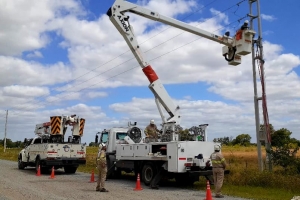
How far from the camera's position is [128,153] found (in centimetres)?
1595

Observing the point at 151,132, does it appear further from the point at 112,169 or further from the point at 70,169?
the point at 70,169

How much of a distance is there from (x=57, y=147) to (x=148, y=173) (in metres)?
7.53

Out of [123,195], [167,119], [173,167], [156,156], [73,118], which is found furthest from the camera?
[73,118]

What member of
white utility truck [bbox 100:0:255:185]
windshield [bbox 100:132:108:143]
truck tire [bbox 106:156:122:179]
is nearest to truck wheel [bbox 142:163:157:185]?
white utility truck [bbox 100:0:255:185]

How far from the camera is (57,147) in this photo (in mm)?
20375

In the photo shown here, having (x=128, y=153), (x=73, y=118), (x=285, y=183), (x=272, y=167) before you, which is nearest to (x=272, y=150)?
(x=272, y=167)

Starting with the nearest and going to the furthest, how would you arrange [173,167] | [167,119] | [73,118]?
[173,167] → [167,119] → [73,118]

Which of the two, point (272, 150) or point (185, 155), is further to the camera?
point (272, 150)

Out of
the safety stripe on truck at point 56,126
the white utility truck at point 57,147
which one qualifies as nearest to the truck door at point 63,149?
the white utility truck at point 57,147

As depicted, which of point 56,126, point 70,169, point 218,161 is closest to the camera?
point 218,161

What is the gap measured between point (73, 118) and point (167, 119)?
8115mm

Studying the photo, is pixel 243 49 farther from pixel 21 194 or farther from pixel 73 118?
pixel 73 118

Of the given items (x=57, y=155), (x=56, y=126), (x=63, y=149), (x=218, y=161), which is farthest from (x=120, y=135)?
Result: (x=218, y=161)

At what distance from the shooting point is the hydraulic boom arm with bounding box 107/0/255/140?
604 inches
